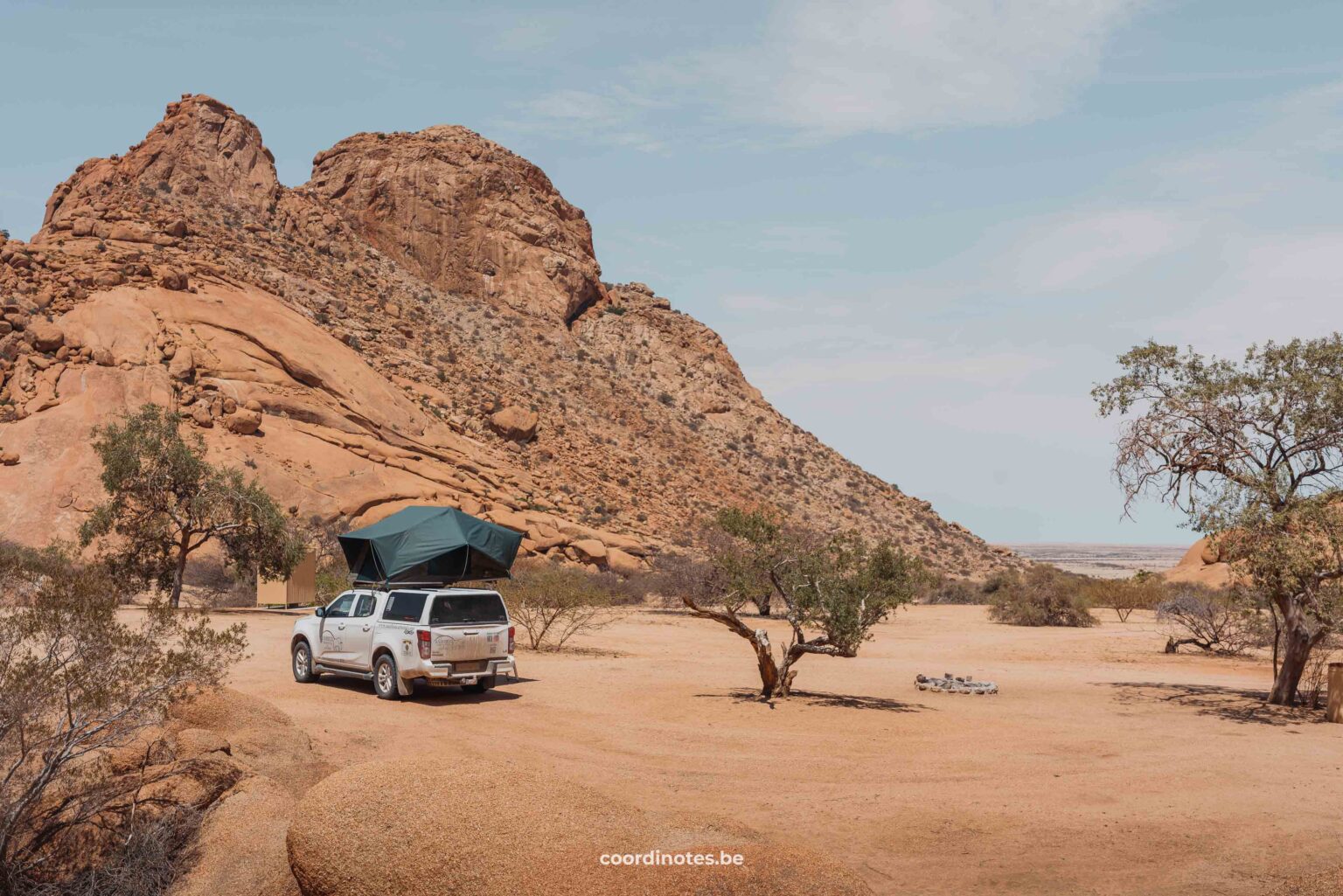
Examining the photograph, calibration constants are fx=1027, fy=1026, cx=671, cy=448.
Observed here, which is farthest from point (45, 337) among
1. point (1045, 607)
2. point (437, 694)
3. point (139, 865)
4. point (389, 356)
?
point (1045, 607)

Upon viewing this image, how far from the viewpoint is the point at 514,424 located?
5369 cm

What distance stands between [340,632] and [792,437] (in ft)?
188

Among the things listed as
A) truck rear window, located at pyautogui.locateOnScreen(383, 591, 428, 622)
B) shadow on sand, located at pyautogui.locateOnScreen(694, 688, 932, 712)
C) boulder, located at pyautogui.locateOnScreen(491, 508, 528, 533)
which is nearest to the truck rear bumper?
truck rear window, located at pyautogui.locateOnScreen(383, 591, 428, 622)

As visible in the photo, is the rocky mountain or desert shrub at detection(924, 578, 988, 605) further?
desert shrub at detection(924, 578, 988, 605)

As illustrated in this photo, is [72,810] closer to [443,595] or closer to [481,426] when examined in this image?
[443,595]

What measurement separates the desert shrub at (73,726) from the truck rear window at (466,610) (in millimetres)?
6810

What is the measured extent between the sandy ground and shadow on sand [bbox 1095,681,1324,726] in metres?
0.08

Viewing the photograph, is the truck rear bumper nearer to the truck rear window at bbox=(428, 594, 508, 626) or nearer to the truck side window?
the truck rear window at bbox=(428, 594, 508, 626)

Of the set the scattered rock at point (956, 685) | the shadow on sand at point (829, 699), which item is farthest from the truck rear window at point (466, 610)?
the scattered rock at point (956, 685)

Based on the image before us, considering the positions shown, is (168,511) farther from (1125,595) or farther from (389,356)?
(1125,595)

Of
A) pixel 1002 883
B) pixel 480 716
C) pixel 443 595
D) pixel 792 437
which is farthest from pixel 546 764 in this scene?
pixel 792 437

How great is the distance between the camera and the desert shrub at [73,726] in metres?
7.26

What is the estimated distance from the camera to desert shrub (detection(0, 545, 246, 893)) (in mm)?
7262

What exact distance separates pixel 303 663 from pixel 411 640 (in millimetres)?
2879
